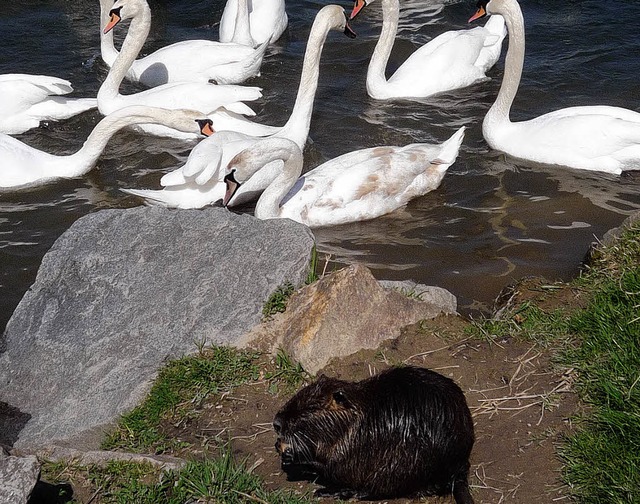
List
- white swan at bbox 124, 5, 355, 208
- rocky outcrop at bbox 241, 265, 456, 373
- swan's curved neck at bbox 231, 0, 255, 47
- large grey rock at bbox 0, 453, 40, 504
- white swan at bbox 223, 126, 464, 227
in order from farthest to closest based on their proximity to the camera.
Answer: swan's curved neck at bbox 231, 0, 255, 47 < white swan at bbox 124, 5, 355, 208 < white swan at bbox 223, 126, 464, 227 < rocky outcrop at bbox 241, 265, 456, 373 < large grey rock at bbox 0, 453, 40, 504

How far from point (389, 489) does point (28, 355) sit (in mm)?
2048

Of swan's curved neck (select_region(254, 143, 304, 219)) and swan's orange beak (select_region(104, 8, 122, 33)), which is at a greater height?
swan's orange beak (select_region(104, 8, 122, 33))

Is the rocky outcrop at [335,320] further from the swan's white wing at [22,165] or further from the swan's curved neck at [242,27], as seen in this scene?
the swan's curved neck at [242,27]

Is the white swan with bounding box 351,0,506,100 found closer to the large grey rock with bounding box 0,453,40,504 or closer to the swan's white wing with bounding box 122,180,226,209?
the swan's white wing with bounding box 122,180,226,209

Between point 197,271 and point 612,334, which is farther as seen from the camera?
point 197,271

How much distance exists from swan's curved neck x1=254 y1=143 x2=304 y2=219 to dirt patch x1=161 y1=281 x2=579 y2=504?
264cm

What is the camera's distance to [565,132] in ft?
28.3

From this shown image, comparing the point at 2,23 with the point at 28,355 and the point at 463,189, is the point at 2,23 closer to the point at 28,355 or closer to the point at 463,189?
the point at 463,189

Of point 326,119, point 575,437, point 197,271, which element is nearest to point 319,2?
point 326,119

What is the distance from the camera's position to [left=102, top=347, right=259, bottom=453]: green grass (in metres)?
4.28

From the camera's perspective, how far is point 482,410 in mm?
4254

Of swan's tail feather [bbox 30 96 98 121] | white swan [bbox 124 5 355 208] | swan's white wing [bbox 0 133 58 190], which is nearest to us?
white swan [bbox 124 5 355 208]

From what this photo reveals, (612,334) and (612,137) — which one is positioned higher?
(612,334)

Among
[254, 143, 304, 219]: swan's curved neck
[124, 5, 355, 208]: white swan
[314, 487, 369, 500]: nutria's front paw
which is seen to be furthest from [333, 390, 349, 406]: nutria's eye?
[124, 5, 355, 208]: white swan
